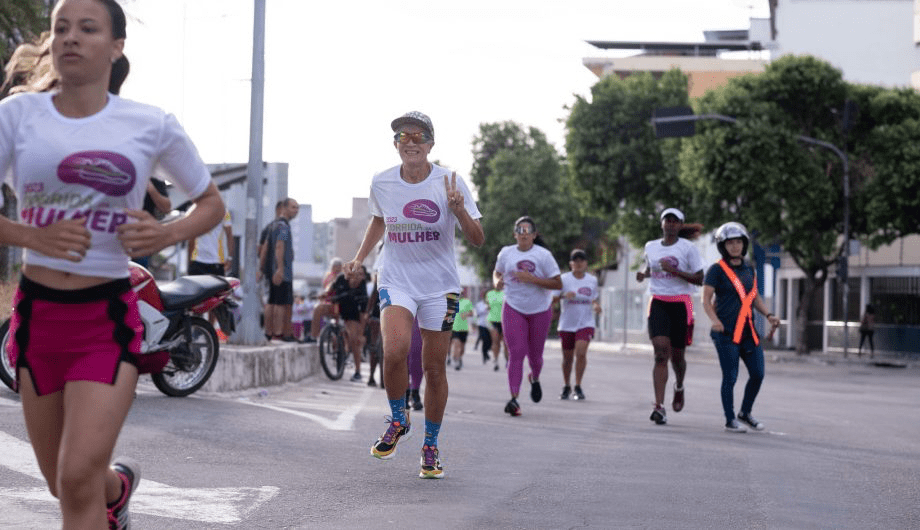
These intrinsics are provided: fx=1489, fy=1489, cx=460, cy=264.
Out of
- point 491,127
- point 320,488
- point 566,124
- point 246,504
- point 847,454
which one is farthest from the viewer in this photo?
point 491,127

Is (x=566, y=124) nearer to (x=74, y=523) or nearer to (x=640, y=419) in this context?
(x=640, y=419)

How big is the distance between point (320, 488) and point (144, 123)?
3.59m

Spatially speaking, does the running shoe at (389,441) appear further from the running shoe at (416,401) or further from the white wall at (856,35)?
the white wall at (856,35)

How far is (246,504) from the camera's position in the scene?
6.83 metres

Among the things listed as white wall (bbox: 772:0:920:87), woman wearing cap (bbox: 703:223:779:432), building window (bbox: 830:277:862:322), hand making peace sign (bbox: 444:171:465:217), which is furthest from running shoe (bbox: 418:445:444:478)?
white wall (bbox: 772:0:920:87)

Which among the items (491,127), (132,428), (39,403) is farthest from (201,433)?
(491,127)

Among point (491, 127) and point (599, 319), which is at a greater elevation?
point (491, 127)

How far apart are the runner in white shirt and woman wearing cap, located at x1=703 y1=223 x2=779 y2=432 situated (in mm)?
8486

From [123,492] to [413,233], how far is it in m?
4.15

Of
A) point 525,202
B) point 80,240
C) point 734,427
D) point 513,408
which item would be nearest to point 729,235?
point 734,427

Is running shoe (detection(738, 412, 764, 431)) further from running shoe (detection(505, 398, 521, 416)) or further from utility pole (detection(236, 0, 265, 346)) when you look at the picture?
utility pole (detection(236, 0, 265, 346))

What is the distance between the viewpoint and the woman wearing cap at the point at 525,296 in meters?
13.6

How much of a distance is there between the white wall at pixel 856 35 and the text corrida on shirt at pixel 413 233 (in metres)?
56.5

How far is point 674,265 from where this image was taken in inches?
516
